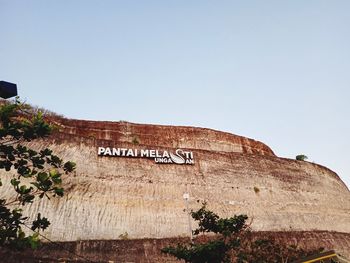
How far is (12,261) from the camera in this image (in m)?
15.8

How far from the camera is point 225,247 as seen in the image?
14.0 meters

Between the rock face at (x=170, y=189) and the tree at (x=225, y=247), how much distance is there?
6.03 metres

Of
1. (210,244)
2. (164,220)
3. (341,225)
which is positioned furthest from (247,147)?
(210,244)

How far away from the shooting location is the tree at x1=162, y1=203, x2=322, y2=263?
13.7m

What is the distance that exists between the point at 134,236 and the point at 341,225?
1920cm

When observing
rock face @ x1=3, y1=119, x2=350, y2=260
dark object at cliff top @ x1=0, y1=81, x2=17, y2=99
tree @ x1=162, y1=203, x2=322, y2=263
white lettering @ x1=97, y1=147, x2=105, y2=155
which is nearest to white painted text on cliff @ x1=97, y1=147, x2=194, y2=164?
white lettering @ x1=97, y1=147, x2=105, y2=155

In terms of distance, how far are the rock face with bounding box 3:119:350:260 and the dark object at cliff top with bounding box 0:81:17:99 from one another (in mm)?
15961

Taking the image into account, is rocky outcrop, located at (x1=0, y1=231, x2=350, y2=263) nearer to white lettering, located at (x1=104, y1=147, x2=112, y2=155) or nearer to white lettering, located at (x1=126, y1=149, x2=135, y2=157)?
white lettering, located at (x1=126, y1=149, x2=135, y2=157)

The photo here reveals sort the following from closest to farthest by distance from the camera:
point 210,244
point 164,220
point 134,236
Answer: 1. point 210,244
2. point 134,236
3. point 164,220

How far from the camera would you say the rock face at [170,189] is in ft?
69.5

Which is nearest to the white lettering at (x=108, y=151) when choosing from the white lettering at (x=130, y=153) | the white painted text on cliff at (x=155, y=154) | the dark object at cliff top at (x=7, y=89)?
the white painted text on cliff at (x=155, y=154)

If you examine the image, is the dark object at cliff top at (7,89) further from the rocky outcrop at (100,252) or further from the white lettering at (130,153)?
the white lettering at (130,153)

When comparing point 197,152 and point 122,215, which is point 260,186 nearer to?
point 197,152

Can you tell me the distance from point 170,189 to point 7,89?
20.4 m
